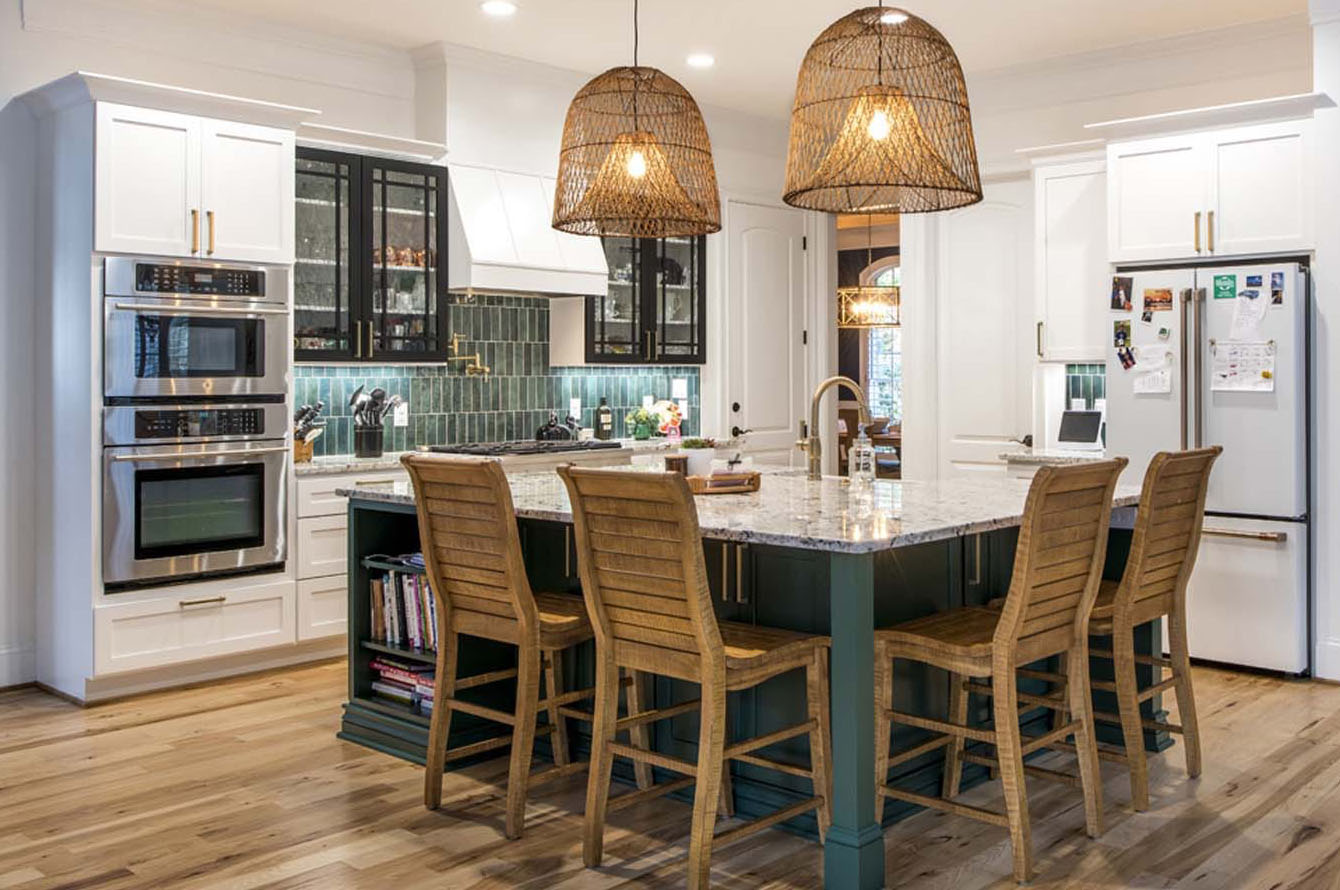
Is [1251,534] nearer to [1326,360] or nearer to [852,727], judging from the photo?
[1326,360]

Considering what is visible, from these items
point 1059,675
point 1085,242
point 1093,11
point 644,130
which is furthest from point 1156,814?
point 1093,11

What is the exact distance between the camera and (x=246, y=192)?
16.6 ft

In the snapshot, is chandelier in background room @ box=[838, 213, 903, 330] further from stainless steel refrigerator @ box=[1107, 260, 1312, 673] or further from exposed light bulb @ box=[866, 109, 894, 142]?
exposed light bulb @ box=[866, 109, 894, 142]

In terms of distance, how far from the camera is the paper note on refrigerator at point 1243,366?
16.4ft

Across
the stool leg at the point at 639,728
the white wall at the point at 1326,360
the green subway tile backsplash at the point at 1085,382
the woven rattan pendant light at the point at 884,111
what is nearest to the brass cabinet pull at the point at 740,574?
the stool leg at the point at 639,728

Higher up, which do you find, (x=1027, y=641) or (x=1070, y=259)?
(x=1070, y=259)

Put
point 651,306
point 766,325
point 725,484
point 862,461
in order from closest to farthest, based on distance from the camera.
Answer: point 725,484 < point 862,461 < point 651,306 < point 766,325

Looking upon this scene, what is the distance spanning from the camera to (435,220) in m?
5.97

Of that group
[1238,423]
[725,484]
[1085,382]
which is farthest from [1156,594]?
[1085,382]

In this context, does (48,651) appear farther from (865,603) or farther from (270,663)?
(865,603)

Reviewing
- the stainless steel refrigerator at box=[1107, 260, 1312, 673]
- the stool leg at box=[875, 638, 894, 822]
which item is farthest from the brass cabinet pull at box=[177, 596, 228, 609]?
the stainless steel refrigerator at box=[1107, 260, 1312, 673]

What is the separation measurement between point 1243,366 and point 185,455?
13.7ft

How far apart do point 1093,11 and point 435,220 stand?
312 cm

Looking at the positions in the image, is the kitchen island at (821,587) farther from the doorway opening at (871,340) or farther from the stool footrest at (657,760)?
the doorway opening at (871,340)
